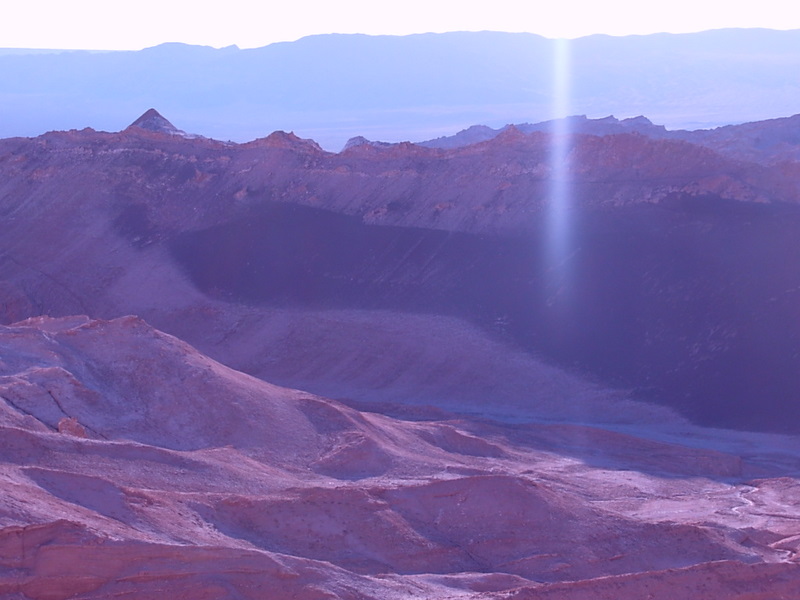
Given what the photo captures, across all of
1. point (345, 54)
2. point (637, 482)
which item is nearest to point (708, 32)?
point (345, 54)

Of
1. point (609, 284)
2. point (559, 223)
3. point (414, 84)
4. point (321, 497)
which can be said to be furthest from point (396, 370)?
point (414, 84)

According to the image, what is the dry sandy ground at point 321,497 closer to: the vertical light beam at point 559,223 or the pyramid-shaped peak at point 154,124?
the vertical light beam at point 559,223

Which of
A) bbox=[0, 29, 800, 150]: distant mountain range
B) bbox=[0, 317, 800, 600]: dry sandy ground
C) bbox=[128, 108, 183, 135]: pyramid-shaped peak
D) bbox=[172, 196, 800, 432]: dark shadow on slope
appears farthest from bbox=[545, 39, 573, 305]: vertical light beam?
bbox=[0, 29, 800, 150]: distant mountain range

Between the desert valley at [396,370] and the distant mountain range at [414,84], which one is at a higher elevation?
the distant mountain range at [414,84]

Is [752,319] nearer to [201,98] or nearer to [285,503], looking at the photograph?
[285,503]

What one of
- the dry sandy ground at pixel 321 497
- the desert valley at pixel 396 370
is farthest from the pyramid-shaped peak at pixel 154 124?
the dry sandy ground at pixel 321 497

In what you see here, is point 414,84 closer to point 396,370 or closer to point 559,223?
point 559,223

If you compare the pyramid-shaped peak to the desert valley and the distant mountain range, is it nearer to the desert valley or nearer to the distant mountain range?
the desert valley
